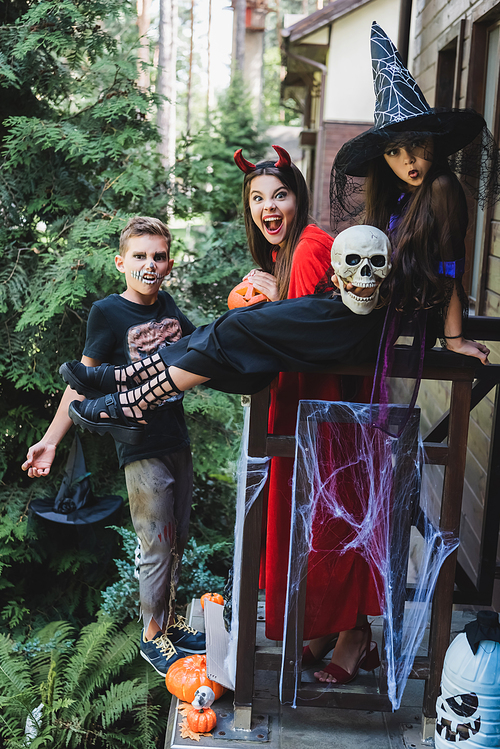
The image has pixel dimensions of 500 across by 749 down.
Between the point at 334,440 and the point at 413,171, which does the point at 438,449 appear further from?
the point at 413,171

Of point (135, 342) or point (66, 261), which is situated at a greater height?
point (66, 261)

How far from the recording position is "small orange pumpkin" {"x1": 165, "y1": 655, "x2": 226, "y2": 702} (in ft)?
8.27

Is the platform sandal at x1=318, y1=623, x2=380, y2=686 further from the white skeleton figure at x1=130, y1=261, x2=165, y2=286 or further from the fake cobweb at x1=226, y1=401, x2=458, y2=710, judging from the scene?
the white skeleton figure at x1=130, y1=261, x2=165, y2=286

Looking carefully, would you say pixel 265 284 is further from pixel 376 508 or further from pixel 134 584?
pixel 134 584

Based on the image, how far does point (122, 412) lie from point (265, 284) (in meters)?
0.68

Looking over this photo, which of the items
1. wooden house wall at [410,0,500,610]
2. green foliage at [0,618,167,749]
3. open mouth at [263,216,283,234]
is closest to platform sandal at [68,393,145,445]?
open mouth at [263,216,283,234]

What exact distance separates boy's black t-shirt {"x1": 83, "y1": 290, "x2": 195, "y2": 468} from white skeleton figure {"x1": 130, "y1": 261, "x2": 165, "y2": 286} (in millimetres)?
129

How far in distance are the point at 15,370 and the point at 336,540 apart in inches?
100

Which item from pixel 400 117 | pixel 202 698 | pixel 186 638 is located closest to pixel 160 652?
pixel 186 638

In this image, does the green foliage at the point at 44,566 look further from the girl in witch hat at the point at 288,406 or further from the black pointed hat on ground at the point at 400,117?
the black pointed hat on ground at the point at 400,117

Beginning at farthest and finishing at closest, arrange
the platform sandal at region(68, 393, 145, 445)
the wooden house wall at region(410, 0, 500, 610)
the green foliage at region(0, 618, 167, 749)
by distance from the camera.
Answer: the wooden house wall at region(410, 0, 500, 610) → the green foliage at region(0, 618, 167, 749) → the platform sandal at region(68, 393, 145, 445)

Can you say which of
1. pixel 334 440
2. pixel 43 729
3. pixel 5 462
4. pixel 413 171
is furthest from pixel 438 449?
pixel 5 462

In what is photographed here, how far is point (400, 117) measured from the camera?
6.88 feet

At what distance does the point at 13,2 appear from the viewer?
4.48m
